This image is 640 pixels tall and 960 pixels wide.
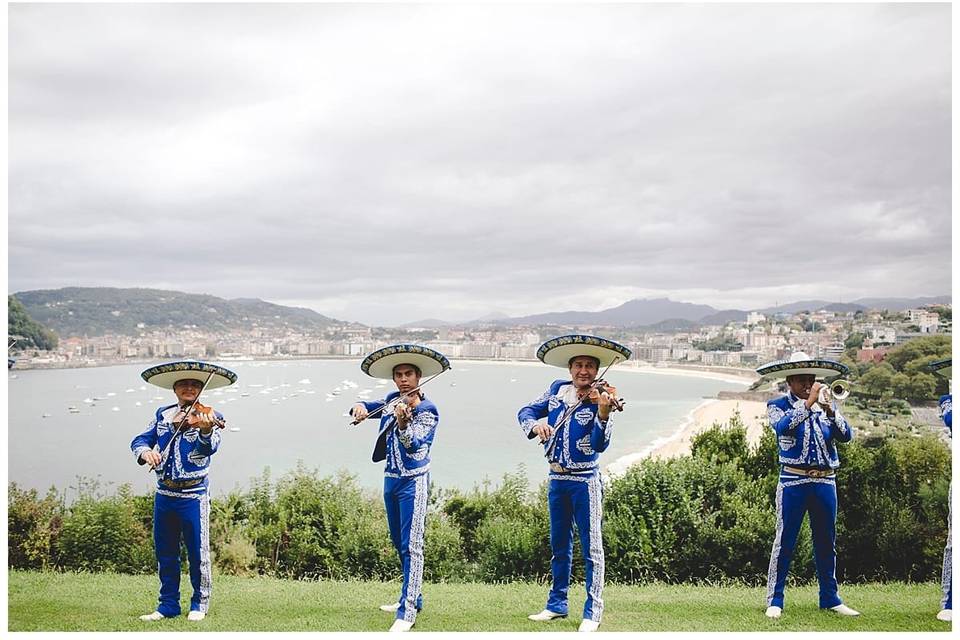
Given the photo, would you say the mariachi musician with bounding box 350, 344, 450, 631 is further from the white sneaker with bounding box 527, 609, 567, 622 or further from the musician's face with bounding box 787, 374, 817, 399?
the musician's face with bounding box 787, 374, 817, 399

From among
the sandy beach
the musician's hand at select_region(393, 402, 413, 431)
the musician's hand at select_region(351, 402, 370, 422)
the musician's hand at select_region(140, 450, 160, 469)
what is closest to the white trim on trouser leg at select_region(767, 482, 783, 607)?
the musician's hand at select_region(393, 402, 413, 431)

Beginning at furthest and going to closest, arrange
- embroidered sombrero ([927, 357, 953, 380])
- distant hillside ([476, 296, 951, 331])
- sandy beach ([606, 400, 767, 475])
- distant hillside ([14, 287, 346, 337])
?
distant hillside ([14, 287, 346, 337]), distant hillside ([476, 296, 951, 331]), sandy beach ([606, 400, 767, 475]), embroidered sombrero ([927, 357, 953, 380])

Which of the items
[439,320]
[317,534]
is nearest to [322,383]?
[439,320]

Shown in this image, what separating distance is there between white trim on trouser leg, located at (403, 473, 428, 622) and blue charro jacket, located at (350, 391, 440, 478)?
92mm

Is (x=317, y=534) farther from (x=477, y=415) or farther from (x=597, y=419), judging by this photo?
(x=477, y=415)

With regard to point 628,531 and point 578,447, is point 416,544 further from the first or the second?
point 628,531

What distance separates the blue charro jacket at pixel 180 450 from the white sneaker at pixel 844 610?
356cm

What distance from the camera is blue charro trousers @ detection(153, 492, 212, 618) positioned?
4.36m

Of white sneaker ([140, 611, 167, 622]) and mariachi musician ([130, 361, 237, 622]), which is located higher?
mariachi musician ([130, 361, 237, 622])

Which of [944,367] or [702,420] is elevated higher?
[944,367]

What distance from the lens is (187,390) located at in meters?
4.41

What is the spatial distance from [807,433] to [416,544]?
2.20 meters

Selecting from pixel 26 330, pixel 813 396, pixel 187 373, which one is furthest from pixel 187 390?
pixel 26 330

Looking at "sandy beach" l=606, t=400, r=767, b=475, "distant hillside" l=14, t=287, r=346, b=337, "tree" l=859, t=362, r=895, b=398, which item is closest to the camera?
"tree" l=859, t=362, r=895, b=398
